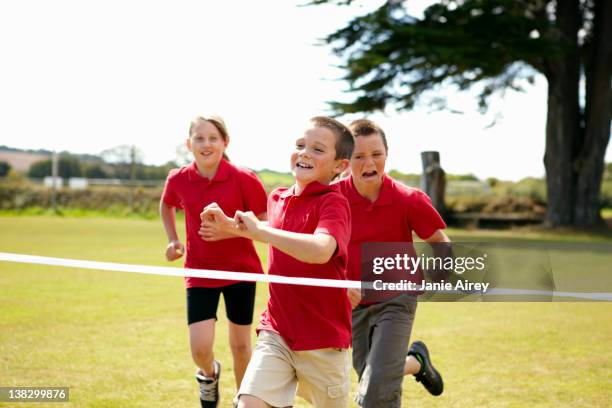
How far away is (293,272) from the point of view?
3.57 meters

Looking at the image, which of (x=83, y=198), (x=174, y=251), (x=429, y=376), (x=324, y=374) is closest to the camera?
(x=324, y=374)

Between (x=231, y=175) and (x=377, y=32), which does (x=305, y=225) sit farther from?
(x=377, y=32)

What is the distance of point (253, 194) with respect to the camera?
5020 millimetres

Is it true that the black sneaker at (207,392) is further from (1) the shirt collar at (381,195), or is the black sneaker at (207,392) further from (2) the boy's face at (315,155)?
(2) the boy's face at (315,155)

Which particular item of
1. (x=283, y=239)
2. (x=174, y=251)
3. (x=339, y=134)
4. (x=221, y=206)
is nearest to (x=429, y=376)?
→ (x=221, y=206)

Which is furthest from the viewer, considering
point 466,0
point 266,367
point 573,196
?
point 573,196

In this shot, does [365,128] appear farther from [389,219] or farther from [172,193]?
[172,193]

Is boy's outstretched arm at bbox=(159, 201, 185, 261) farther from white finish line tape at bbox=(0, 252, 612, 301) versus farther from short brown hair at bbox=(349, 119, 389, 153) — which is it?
short brown hair at bbox=(349, 119, 389, 153)

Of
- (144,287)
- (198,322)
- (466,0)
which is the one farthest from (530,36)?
(198,322)

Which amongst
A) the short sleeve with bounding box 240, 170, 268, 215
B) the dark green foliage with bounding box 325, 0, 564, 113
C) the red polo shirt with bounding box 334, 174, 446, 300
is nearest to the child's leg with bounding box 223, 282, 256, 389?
the short sleeve with bounding box 240, 170, 268, 215

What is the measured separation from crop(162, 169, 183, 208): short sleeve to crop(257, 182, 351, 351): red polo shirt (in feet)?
5.99

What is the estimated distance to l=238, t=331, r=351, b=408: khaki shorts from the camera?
338 centimetres

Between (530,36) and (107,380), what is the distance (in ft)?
72.7

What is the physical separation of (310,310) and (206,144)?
1962mm
